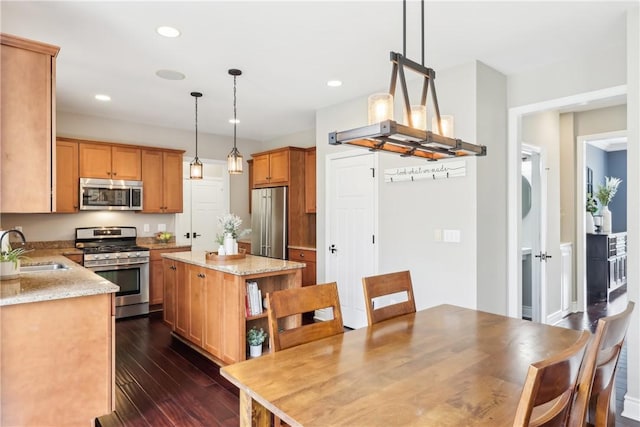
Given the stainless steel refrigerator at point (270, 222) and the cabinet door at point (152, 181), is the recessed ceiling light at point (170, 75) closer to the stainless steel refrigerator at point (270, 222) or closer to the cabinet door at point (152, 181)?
the cabinet door at point (152, 181)

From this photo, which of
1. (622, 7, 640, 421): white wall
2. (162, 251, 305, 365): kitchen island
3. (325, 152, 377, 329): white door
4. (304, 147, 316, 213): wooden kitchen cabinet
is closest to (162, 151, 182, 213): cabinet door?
(162, 251, 305, 365): kitchen island

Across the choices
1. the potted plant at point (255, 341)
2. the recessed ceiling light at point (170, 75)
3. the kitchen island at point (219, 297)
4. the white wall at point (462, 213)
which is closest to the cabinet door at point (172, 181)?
the kitchen island at point (219, 297)

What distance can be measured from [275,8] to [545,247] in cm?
392

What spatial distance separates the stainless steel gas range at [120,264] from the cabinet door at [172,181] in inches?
30.7

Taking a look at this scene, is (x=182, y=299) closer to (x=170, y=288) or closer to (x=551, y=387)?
(x=170, y=288)

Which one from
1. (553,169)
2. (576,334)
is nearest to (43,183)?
(576,334)

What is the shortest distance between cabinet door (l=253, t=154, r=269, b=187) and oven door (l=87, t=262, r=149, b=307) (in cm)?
203

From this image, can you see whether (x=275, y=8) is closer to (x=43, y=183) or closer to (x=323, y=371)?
(x=43, y=183)

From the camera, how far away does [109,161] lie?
505cm

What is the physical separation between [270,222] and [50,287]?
3480 mm

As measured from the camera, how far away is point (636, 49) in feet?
7.99

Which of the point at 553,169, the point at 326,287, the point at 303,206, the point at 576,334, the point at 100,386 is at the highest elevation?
the point at 553,169

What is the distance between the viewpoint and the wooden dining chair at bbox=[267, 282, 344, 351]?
1.71m

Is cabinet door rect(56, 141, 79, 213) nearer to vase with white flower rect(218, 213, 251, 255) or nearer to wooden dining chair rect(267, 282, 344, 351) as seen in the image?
vase with white flower rect(218, 213, 251, 255)
